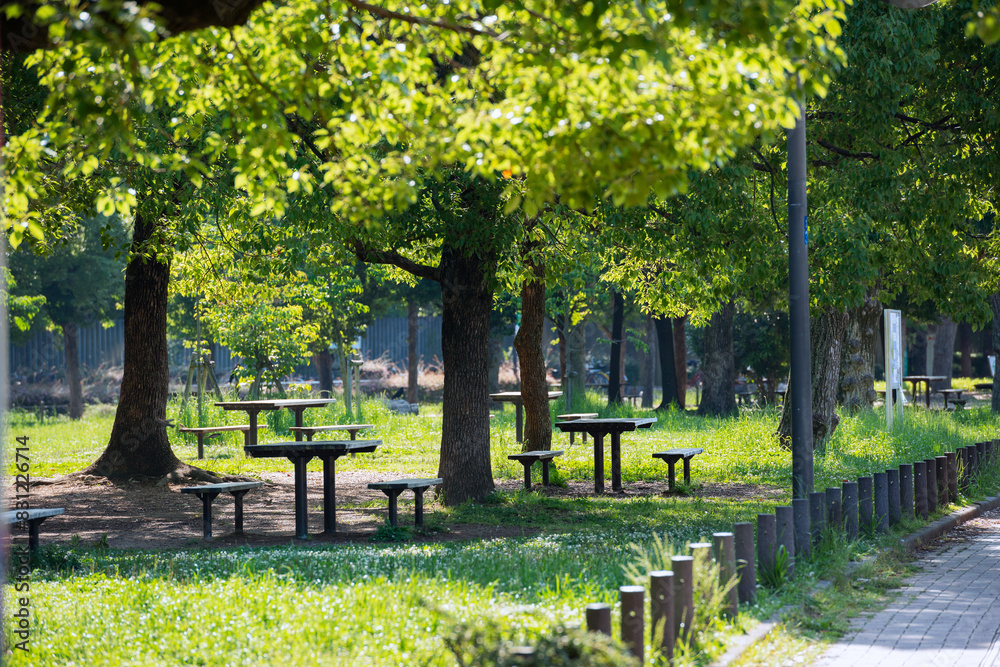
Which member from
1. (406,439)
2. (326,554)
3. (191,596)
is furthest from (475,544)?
(406,439)

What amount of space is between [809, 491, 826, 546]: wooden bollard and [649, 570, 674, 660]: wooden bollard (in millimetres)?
3424

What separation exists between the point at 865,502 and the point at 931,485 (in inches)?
80.7

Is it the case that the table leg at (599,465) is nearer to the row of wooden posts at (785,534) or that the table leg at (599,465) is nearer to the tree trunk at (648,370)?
the row of wooden posts at (785,534)

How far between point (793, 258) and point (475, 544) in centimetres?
378

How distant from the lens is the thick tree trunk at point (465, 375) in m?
12.6

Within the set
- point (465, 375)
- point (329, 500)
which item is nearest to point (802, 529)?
point (329, 500)

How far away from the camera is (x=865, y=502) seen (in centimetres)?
934

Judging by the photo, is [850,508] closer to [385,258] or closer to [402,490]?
[402,490]

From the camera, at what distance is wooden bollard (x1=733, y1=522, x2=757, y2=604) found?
260 inches

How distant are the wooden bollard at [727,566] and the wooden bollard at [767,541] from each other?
2.90ft

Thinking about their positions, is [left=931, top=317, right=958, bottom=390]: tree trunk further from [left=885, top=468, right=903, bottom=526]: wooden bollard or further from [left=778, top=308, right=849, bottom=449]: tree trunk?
[left=885, top=468, right=903, bottom=526]: wooden bollard

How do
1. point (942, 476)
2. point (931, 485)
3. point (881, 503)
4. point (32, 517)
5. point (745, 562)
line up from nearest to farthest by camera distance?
point (745, 562)
point (32, 517)
point (881, 503)
point (931, 485)
point (942, 476)

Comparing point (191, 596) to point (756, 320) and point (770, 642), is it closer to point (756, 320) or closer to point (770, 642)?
point (770, 642)

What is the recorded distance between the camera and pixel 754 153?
43.1 ft
